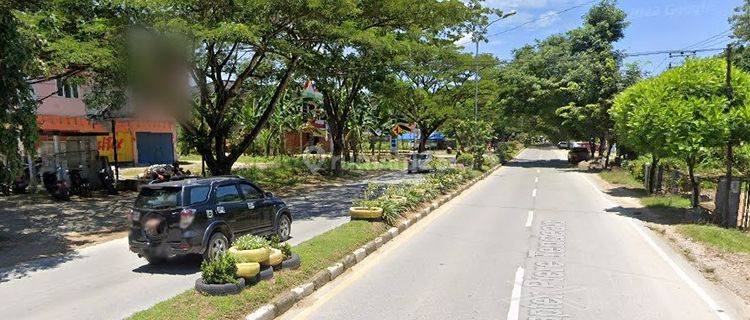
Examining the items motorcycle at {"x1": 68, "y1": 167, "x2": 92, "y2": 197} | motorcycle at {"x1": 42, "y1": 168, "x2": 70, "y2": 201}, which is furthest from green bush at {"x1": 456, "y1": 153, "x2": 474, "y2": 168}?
motorcycle at {"x1": 42, "y1": 168, "x2": 70, "y2": 201}

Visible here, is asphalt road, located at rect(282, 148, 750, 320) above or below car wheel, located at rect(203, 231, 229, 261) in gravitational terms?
below

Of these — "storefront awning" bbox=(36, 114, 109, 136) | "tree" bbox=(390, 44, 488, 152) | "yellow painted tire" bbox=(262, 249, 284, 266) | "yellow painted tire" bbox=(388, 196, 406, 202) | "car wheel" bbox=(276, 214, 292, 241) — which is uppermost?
"tree" bbox=(390, 44, 488, 152)

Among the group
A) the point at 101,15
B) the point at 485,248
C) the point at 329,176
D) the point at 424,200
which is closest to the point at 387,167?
the point at 329,176

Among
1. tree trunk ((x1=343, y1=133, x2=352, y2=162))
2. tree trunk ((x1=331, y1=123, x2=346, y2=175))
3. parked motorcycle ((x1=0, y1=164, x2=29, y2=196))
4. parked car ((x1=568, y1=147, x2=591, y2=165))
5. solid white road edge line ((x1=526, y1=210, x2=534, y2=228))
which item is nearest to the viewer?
solid white road edge line ((x1=526, y1=210, x2=534, y2=228))

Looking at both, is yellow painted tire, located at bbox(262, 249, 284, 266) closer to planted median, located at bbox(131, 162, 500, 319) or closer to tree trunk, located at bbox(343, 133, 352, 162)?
planted median, located at bbox(131, 162, 500, 319)

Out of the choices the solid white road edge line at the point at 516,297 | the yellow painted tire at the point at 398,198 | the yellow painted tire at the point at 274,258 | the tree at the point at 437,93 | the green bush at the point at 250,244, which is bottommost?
the solid white road edge line at the point at 516,297

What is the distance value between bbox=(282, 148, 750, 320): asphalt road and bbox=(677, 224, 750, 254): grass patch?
0.84 m

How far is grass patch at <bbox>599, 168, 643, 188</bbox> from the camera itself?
2689 cm

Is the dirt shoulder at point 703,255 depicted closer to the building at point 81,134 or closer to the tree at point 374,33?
the tree at point 374,33

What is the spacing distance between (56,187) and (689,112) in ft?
67.0

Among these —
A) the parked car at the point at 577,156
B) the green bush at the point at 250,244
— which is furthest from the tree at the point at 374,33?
the parked car at the point at 577,156

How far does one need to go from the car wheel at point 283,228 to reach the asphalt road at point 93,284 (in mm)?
233

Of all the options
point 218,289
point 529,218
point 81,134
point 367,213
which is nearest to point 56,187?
point 81,134

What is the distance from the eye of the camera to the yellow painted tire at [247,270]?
7.42 metres
